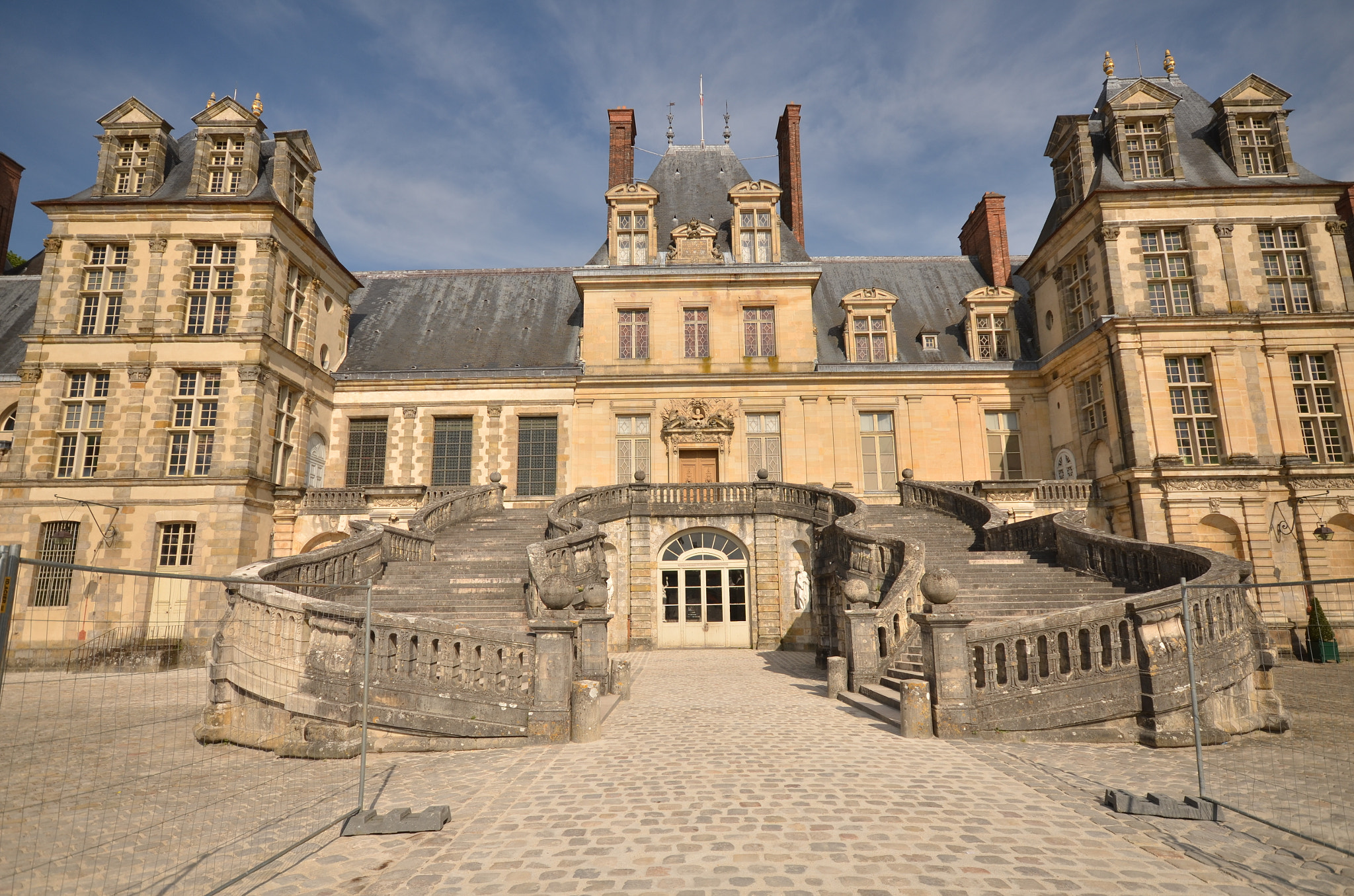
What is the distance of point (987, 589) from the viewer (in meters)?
13.2

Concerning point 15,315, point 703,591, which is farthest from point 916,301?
point 15,315

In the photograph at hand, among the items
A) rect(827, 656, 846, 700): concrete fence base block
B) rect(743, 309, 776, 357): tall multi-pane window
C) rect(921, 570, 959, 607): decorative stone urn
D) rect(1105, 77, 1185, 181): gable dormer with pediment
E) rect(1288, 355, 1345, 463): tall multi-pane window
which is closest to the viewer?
rect(921, 570, 959, 607): decorative stone urn

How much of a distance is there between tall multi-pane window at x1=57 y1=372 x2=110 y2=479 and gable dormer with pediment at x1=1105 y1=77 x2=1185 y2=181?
2962 cm

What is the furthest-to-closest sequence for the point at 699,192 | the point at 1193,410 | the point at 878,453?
the point at 699,192
the point at 878,453
the point at 1193,410

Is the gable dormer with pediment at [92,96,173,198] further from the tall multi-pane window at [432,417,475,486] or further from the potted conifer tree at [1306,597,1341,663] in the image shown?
the potted conifer tree at [1306,597,1341,663]

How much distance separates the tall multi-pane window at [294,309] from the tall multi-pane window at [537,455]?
7.13 metres

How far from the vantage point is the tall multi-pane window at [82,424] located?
64.6 ft

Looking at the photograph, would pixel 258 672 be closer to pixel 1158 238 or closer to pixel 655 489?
pixel 655 489

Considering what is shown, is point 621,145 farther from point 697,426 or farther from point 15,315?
point 15,315

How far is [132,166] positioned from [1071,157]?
2825 centimetres

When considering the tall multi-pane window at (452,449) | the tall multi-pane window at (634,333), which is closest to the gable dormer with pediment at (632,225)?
the tall multi-pane window at (634,333)

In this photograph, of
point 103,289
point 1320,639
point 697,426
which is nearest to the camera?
point 1320,639

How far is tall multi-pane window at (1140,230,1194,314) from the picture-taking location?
20375mm

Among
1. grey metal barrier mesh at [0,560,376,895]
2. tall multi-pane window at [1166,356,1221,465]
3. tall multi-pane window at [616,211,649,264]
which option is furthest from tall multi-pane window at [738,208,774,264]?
grey metal barrier mesh at [0,560,376,895]
